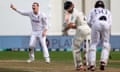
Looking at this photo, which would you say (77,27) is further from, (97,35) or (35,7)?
(35,7)

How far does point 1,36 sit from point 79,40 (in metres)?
19.9

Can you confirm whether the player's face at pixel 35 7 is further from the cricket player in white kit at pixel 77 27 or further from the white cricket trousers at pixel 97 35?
the white cricket trousers at pixel 97 35

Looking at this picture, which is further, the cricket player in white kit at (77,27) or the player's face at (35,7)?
the player's face at (35,7)

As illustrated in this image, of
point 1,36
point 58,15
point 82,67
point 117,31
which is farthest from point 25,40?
point 82,67

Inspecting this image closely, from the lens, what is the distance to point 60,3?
39.9 metres

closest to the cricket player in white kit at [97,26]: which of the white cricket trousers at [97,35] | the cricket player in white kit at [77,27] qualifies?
the white cricket trousers at [97,35]

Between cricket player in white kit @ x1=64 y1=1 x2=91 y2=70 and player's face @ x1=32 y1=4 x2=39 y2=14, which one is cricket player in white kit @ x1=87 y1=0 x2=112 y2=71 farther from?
player's face @ x1=32 y1=4 x2=39 y2=14

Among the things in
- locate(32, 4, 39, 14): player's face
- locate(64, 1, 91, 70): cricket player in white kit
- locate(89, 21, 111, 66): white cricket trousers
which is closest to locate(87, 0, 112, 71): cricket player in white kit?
locate(89, 21, 111, 66): white cricket trousers

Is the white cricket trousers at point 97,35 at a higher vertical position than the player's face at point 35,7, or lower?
lower

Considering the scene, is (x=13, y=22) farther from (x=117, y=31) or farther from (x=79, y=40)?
(x=79, y=40)

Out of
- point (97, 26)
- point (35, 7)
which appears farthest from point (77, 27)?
point (35, 7)

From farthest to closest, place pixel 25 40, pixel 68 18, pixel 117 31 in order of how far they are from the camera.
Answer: pixel 117 31
pixel 25 40
pixel 68 18

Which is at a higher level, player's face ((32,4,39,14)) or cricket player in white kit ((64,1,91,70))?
player's face ((32,4,39,14))

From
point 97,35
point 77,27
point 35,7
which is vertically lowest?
point 97,35
